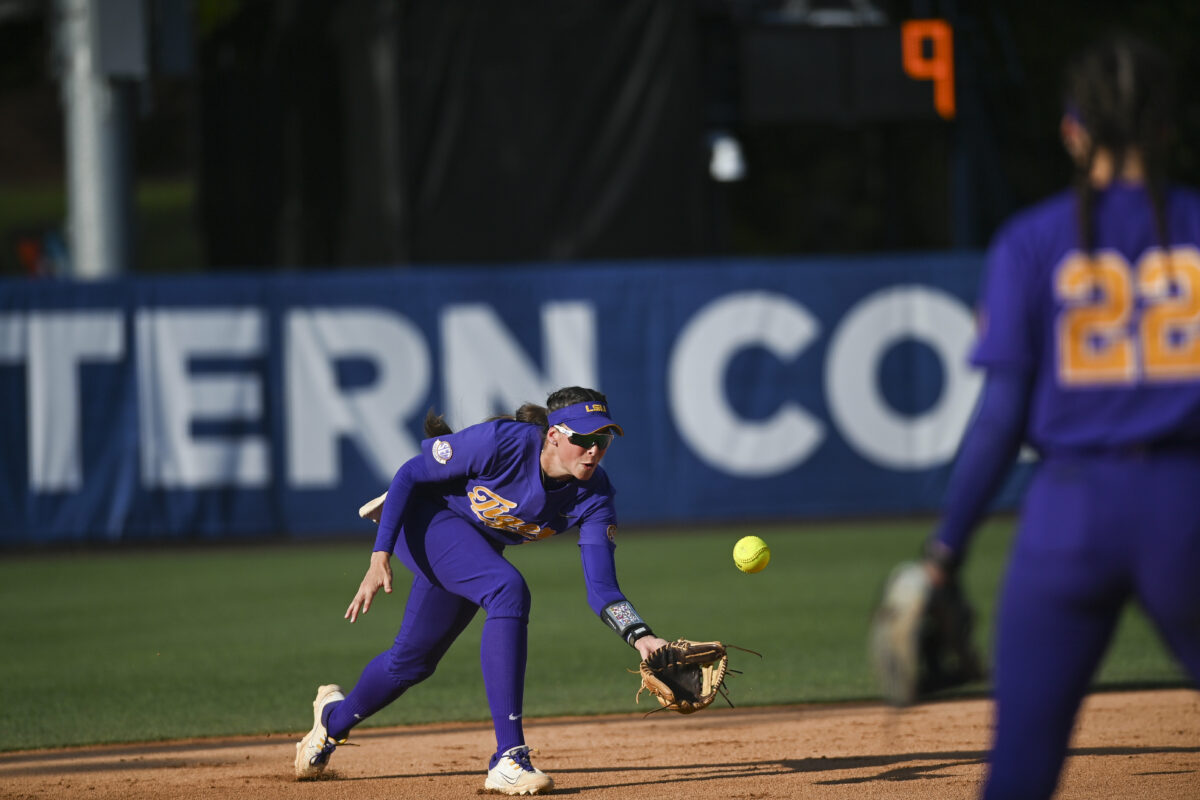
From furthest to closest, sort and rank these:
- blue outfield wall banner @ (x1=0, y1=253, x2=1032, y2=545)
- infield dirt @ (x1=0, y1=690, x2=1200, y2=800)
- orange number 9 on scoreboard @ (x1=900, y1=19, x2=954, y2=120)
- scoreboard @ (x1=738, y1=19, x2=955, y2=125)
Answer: scoreboard @ (x1=738, y1=19, x2=955, y2=125) < orange number 9 on scoreboard @ (x1=900, y1=19, x2=954, y2=120) < blue outfield wall banner @ (x1=0, y1=253, x2=1032, y2=545) < infield dirt @ (x1=0, y1=690, x2=1200, y2=800)

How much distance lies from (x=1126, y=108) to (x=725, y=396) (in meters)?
11.3

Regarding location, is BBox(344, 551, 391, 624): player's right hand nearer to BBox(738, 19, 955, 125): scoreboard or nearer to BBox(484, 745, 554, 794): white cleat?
BBox(484, 745, 554, 794): white cleat

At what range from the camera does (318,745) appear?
530cm

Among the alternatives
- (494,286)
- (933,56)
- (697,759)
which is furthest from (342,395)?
(697,759)

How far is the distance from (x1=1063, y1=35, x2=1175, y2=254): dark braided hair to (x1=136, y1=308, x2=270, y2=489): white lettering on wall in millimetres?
11657

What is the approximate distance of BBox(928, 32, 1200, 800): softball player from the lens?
256 centimetres

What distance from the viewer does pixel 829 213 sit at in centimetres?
3011

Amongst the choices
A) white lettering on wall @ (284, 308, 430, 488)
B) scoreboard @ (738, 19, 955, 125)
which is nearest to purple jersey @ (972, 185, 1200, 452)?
white lettering on wall @ (284, 308, 430, 488)

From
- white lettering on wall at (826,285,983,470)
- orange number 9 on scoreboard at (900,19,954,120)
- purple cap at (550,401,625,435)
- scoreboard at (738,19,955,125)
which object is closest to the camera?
purple cap at (550,401,625,435)

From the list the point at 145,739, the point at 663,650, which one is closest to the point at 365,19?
the point at 145,739

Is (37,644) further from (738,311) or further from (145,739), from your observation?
(738,311)

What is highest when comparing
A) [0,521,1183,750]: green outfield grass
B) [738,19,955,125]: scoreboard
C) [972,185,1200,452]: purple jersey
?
[738,19,955,125]: scoreboard

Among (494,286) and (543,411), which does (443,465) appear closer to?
(543,411)

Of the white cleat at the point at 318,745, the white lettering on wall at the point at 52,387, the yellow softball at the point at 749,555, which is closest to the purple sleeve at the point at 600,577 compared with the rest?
the yellow softball at the point at 749,555
